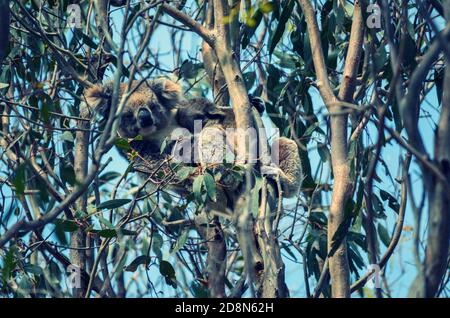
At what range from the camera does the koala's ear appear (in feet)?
18.1

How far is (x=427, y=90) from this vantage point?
5027 mm

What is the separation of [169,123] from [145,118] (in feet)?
0.87

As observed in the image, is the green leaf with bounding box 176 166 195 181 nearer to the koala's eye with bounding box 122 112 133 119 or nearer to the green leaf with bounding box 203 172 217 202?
the green leaf with bounding box 203 172 217 202

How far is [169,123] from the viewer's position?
18.2 feet

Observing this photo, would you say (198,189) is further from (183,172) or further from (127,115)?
(127,115)

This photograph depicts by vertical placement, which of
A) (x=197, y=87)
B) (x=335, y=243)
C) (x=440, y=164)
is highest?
(x=197, y=87)

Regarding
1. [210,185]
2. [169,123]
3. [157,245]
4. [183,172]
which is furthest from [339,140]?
[169,123]

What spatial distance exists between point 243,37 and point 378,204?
136 cm

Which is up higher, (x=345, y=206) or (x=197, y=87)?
(x=197, y=87)

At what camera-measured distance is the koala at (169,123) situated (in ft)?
16.3

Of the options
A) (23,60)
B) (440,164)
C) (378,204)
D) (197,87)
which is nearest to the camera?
(440,164)
